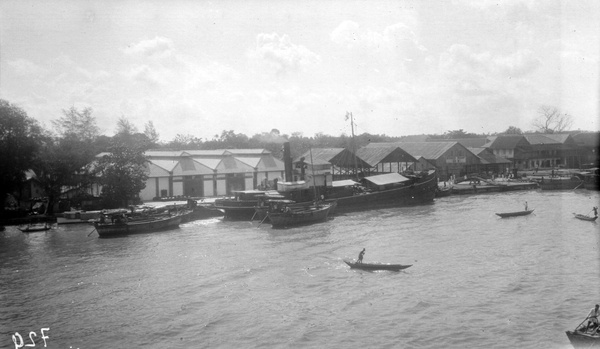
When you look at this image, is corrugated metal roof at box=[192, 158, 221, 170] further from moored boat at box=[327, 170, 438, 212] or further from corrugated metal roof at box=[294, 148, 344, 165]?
moored boat at box=[327, 170, 438, 212]

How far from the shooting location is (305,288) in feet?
65.8

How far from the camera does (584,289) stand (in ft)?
62.4

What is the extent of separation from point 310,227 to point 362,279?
14.2 metres

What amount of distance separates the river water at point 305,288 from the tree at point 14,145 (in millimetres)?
7204

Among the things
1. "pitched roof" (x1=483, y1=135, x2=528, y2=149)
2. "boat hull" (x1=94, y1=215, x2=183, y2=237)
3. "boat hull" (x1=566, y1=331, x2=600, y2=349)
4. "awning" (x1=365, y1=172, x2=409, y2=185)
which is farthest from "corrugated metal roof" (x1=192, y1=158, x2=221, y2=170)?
"pitched roof" (x1=483, y1=135, x2=528, y2=149)

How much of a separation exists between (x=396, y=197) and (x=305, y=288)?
29.1 metres

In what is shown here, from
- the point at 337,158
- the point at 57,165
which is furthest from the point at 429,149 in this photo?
the point at 57,165

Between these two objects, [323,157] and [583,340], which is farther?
[323,157]

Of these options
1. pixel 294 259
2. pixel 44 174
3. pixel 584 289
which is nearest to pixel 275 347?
pixel 294 259

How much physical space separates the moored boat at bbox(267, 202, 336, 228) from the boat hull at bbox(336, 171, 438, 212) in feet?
17.8

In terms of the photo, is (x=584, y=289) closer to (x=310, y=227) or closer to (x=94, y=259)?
(x=310, y=227)

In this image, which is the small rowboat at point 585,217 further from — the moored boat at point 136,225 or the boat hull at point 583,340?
the moored boat at point 136,225

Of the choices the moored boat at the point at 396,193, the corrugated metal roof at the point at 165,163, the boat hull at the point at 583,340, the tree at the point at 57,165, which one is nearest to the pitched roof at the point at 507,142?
the moored boat at the point at 396,193

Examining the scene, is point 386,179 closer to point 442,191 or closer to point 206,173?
point 442,191
